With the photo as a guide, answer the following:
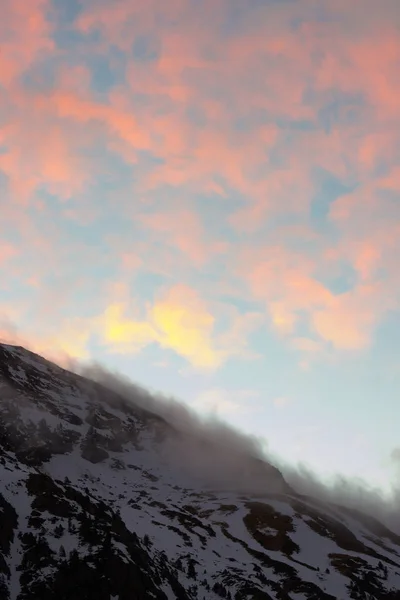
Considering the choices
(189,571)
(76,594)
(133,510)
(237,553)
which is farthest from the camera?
(133,510)

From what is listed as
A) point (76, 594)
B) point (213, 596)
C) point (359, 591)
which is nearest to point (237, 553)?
point (359, 591)

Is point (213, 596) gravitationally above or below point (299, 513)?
below

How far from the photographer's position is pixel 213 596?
85125 mm

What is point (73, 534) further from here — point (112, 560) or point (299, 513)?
point (299, 513)

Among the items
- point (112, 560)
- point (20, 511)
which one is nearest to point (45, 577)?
point (112, 560)

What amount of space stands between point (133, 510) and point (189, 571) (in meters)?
51.4

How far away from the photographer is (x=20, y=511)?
2904 inches

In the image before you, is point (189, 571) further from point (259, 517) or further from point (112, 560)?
Result: point (259, 517)

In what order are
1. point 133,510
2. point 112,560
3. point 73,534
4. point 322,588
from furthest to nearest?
point 133,510 → point 322,588 → point 73,534 → point 112,560

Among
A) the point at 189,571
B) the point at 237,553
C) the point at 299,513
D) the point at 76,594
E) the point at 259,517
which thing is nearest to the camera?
the point at 76,594

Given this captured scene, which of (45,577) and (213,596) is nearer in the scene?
(45,577)

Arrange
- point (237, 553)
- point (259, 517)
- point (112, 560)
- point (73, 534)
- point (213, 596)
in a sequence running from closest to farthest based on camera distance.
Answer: point (112, 560)
point (73, 534)
point (213, 596)
point (237, 553)
point (259, 517)

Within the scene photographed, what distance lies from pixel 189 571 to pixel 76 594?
3861 cm

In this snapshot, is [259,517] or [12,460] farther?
[259,517]
